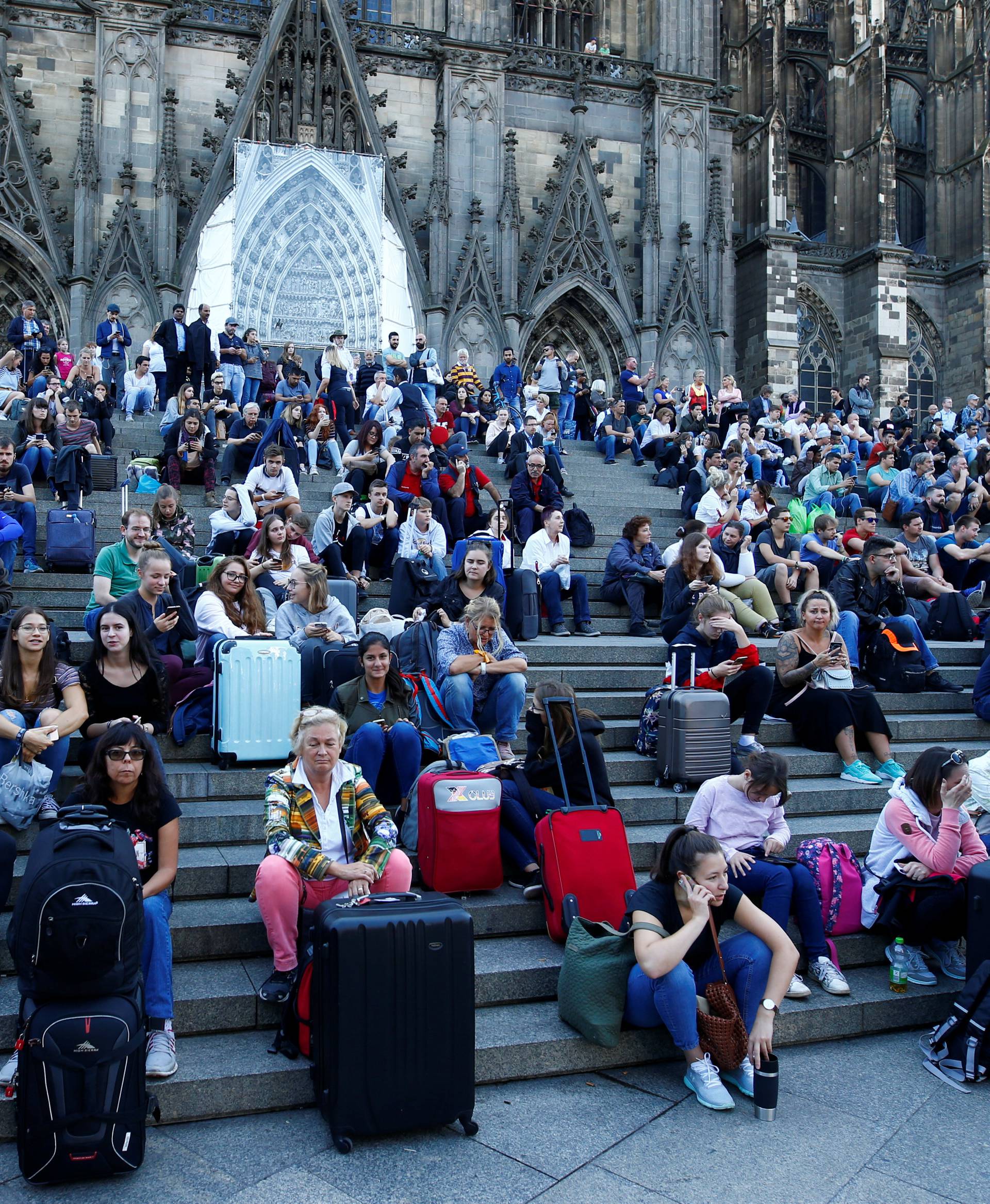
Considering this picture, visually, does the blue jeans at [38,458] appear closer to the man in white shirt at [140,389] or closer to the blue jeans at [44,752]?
the man in white shirt at [140,389]

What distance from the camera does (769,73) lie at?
97.8 ft

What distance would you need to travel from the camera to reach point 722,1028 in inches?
176

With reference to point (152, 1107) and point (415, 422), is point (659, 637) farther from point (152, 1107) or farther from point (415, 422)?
point (152, 1107)

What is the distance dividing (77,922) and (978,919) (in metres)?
3.59

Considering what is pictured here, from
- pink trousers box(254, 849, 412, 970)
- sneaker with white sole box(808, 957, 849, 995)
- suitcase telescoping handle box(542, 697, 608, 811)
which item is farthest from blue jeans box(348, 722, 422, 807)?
sneaker with white sole box(808, 957, 849, 995)

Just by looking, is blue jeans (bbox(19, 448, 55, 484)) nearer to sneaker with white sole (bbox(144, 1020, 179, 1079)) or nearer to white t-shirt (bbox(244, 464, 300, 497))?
white t-shirt (bbox(244, 464, 300, 497))

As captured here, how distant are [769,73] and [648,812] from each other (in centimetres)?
2825

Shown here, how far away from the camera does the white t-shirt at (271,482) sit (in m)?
10.5

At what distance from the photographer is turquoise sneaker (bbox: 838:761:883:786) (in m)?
7.16

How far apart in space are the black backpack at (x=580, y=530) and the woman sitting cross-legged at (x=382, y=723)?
5378 millimetres

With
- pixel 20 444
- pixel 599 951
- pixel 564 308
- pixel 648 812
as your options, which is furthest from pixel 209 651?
pixel 564 308

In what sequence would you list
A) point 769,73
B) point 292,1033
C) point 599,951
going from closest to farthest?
point 292,1033, point 599,951, point 769,73

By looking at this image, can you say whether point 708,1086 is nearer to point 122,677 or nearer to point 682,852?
point 682,852

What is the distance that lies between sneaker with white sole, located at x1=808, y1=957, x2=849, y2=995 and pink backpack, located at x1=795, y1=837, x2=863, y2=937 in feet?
0.82
